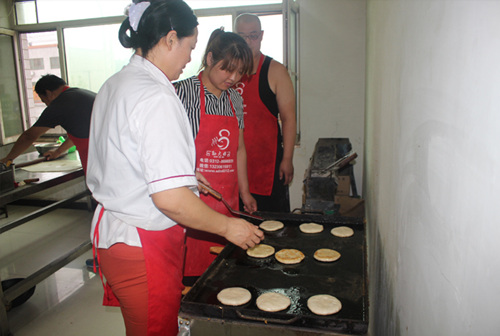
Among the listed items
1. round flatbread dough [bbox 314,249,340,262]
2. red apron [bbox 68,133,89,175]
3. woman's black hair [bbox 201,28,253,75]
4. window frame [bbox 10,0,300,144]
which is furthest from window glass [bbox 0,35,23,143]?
round flatbread dough [bbox 314,249,340,262]

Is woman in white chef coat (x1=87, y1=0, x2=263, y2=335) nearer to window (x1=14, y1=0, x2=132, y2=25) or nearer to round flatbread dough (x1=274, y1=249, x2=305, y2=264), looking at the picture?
round flatbread dough (x1=274, y1=249, x2=305, y2=264)

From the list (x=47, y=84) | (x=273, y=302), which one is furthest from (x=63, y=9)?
(x=273, y=302)

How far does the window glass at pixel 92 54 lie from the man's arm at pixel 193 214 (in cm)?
411

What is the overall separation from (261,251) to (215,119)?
0.76m

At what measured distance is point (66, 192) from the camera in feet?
18.0

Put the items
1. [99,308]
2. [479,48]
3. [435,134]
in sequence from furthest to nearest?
[99,308], [435,134], [479,48]

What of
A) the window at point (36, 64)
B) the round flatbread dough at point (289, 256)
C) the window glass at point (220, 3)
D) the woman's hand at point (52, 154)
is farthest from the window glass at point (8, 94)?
the round flatbread dough at point (289, 256)

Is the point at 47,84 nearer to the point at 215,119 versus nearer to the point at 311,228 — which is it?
the point at 215,119

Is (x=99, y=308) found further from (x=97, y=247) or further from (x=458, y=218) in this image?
(x=458, y=218)

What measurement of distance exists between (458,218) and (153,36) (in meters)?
1.07

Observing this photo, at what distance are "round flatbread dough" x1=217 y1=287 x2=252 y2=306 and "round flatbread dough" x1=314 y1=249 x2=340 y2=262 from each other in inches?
16.5

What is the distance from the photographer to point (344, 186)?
11.1 feet

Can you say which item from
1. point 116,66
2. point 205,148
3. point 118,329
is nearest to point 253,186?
point 205,148

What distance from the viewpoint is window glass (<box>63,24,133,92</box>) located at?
486cm
